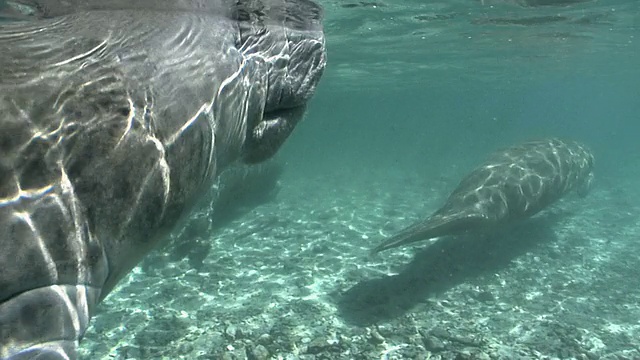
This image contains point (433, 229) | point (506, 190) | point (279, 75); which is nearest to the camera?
point (279, 75)

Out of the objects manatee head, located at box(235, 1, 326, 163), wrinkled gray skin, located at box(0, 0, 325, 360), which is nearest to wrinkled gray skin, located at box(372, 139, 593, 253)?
manatee head, located at box(235, 1, 326, 163)

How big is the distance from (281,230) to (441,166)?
21.4 meters

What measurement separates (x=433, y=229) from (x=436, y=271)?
194 centimetres

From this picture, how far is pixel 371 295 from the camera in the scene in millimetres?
9258

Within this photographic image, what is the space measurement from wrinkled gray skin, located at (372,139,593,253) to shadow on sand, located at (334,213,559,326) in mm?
1153

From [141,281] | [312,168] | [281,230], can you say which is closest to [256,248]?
[281,230]

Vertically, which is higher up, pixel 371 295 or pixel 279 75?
pixel 279 75

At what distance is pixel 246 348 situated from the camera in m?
7.14

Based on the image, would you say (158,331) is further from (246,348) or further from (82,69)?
(82,69)

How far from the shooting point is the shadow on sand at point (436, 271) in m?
8.66

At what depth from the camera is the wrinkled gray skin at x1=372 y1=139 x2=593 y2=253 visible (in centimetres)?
933

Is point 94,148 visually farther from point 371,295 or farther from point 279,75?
point 371,295

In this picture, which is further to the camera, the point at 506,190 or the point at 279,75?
the point at 506,190

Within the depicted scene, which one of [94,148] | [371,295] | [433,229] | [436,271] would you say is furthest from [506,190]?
[94,148]
